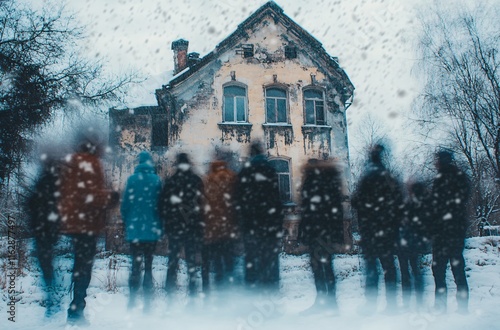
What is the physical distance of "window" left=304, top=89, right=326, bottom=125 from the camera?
14.2 meters

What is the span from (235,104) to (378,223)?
33.0ft

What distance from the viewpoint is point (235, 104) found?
1378cm

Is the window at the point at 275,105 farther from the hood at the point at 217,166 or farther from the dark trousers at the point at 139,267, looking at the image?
the dark trousers at the point at 139,267

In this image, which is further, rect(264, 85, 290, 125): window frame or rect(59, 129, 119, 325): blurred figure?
rect(264, 85, 290, 125): window frame

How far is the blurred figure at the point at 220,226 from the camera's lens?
4.64m

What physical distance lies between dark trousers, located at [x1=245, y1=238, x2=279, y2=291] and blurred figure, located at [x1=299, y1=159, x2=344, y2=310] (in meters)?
0.44

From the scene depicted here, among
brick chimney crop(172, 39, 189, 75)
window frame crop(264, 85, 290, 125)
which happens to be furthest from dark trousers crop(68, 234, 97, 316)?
brick chimney crop(172, 39, 189, 75)

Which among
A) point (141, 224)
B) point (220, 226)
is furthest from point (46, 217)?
point (220, 226)

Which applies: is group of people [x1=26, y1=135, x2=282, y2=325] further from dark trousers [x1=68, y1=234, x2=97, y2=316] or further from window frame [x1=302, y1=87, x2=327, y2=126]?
window frame [x1=302, y1=87, x2=327, y2=126]

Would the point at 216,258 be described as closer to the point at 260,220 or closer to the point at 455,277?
the point at 260,220

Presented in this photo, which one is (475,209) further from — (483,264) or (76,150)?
(76,150)

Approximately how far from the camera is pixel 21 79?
10.1 meters

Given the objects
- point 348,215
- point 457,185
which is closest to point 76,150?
point 457,185

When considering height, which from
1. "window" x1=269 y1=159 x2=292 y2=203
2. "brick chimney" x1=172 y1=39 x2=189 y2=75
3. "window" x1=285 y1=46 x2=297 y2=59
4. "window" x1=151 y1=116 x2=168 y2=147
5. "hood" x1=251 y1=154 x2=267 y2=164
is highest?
"brick chimney" x1=172 y1=39 x2=189 y2=75
